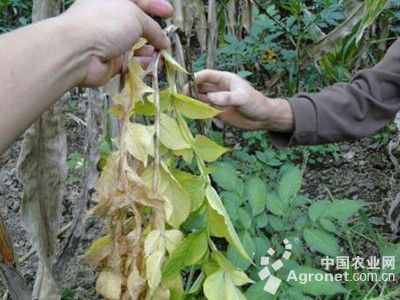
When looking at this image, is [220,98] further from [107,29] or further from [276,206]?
[107,29]

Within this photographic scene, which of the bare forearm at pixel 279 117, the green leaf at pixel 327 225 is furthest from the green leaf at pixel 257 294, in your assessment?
the bare forearm at pixel 279 117

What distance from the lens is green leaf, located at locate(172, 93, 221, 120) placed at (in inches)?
25.0

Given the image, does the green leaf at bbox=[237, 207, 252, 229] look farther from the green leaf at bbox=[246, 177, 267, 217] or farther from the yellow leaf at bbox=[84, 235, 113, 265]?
the yellow leaf at bbox=[84, 235, 113, 265]

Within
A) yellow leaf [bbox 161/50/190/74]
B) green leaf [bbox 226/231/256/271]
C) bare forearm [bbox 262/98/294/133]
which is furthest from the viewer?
bare forearm [bbox 262/98/294/133]

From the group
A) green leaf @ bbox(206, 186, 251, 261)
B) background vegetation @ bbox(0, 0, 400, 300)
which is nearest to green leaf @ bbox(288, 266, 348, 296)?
background vegetation @ bbox(0, 0, 400, 300)

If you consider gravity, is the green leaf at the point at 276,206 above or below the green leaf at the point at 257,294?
above

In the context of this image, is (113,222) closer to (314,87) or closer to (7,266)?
(7,266)

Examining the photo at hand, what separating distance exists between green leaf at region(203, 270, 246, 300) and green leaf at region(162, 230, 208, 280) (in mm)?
27

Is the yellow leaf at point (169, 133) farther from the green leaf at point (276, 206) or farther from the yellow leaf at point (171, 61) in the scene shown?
the green leaf at point (276, 206)

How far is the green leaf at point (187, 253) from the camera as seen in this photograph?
61 centimetres

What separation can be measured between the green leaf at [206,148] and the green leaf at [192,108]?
0.09 ft

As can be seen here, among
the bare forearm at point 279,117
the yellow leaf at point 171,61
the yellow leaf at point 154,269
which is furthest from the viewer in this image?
the bare forearm at point 279,117

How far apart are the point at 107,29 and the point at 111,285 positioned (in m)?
0.27

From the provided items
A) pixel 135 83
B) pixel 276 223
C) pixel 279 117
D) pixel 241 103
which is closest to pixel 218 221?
pixel 135 83
